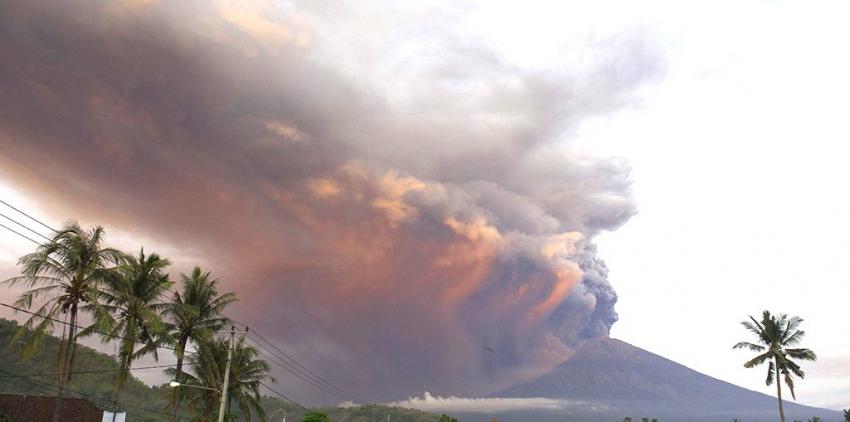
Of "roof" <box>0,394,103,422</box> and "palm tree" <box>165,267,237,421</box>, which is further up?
"palm tree" <box>165,267,237,421</box>

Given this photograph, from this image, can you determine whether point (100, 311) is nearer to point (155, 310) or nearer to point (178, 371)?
point (155, 310)

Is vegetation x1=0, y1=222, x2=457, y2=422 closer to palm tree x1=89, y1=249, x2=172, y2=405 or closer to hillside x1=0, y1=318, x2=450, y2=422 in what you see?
palm tree x1=89, y1=249, x2=172, y2=405

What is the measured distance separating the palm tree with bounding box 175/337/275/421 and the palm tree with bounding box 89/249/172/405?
21.5 feet

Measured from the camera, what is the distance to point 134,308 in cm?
4228

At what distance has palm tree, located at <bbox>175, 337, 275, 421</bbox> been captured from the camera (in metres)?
51.1

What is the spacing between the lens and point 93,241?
3847cm

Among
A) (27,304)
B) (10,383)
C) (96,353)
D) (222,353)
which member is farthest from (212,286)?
(96,353)

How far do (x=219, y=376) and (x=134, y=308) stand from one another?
497 inches

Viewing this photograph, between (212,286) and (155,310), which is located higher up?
(212,286)

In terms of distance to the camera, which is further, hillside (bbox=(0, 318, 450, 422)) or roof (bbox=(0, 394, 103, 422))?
hillside (bbox=(0, 318, 450, 422))

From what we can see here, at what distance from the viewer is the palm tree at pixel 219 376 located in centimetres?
5106

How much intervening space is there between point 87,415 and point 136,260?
2651 centimetres

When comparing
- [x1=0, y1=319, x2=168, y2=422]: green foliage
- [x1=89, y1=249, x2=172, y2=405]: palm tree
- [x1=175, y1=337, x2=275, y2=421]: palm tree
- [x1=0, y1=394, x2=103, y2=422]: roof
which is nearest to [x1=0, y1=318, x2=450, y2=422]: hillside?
[x1=0, y1=319, x2=168, y2=422]: green foliage

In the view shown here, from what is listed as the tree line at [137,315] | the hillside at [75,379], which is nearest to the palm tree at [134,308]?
the tree line at [137,315]
